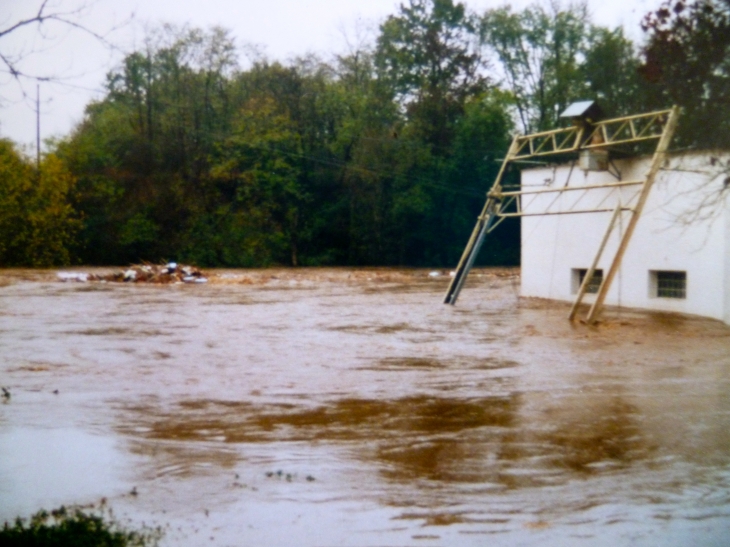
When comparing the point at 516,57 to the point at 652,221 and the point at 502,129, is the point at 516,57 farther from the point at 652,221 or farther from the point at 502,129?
the point at 652,221

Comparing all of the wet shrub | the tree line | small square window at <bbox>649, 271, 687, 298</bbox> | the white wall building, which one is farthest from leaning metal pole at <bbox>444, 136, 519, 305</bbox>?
the tree line

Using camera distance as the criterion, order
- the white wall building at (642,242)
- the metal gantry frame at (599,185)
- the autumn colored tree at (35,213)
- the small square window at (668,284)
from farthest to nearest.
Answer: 1. the autumn colored tree at (35,213)
2. the small square window at (668,284)
3. the white wall building at (642,242)
4. the metal gantry frame at (599,185)

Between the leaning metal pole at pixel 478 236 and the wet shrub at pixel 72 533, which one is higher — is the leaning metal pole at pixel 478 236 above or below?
above

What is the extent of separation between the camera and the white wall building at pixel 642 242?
2117cm

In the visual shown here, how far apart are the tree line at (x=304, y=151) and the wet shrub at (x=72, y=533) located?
49.7m

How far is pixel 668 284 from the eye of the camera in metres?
23.6

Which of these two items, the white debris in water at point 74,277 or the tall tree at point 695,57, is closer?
the tall tree at point 695,57

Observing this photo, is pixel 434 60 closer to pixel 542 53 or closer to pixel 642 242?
pixel 542 53

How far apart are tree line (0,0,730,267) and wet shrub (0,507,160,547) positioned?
49.7m

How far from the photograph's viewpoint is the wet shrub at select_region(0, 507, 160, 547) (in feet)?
17.6

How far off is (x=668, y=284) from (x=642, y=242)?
133 cm

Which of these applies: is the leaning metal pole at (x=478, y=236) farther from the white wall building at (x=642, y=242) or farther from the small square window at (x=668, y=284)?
the small square window at (x=668, y=284)

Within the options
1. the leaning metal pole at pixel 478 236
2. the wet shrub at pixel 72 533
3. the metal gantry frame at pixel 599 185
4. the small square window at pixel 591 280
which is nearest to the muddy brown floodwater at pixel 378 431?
the wet shrub at pixel 72 533

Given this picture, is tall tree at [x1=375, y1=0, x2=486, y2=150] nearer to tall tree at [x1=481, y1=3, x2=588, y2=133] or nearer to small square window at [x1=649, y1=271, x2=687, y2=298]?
tall tree at [x1=481, y1=3, x2=588, y2=133]
